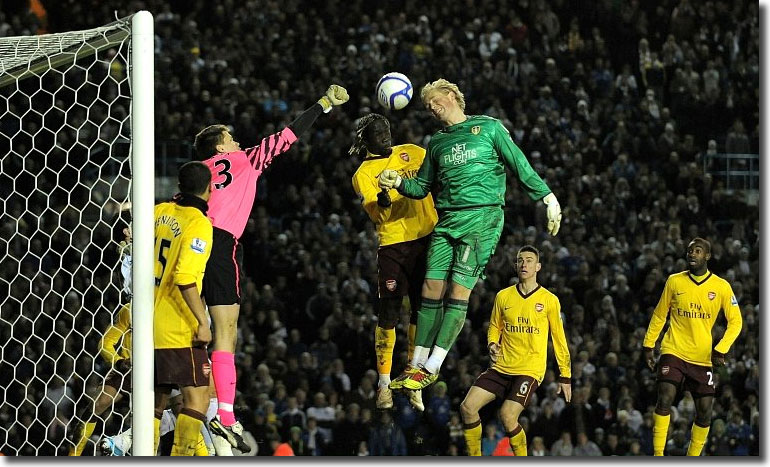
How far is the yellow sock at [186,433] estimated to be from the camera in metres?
7.07

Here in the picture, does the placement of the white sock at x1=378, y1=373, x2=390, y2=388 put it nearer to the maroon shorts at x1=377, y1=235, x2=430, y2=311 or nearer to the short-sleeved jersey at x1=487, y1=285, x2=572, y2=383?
the maroon shorts at x1=377, y1=235, x2=430, y2=311

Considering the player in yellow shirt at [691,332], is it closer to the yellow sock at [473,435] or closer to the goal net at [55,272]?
the yellow sock at [473,435]

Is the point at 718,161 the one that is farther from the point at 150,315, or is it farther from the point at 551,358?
the point at 150,315

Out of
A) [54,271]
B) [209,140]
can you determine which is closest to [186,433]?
[209,140]

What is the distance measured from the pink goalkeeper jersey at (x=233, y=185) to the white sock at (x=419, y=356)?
1.42 metres

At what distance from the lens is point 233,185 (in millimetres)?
7801

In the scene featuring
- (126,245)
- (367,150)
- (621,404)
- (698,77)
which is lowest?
(621,404)

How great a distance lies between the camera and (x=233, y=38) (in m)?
18.5

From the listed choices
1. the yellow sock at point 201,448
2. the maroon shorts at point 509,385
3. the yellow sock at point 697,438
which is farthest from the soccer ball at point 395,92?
the yellow sock at point 697,438

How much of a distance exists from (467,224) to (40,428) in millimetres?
6125

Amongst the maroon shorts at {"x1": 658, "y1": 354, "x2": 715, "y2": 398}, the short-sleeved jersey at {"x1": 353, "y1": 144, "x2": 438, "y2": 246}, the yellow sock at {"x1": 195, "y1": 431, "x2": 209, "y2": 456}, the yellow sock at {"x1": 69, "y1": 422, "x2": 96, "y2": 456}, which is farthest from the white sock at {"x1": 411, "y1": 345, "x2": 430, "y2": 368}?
the maroon shorts at {"x1": 658, "y1": 354, "x2": 715, "y2": 398}

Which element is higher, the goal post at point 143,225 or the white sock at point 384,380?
the goal post at point 143,225

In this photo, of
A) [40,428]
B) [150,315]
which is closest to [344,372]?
[40,428]

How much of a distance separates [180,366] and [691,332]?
458cm
